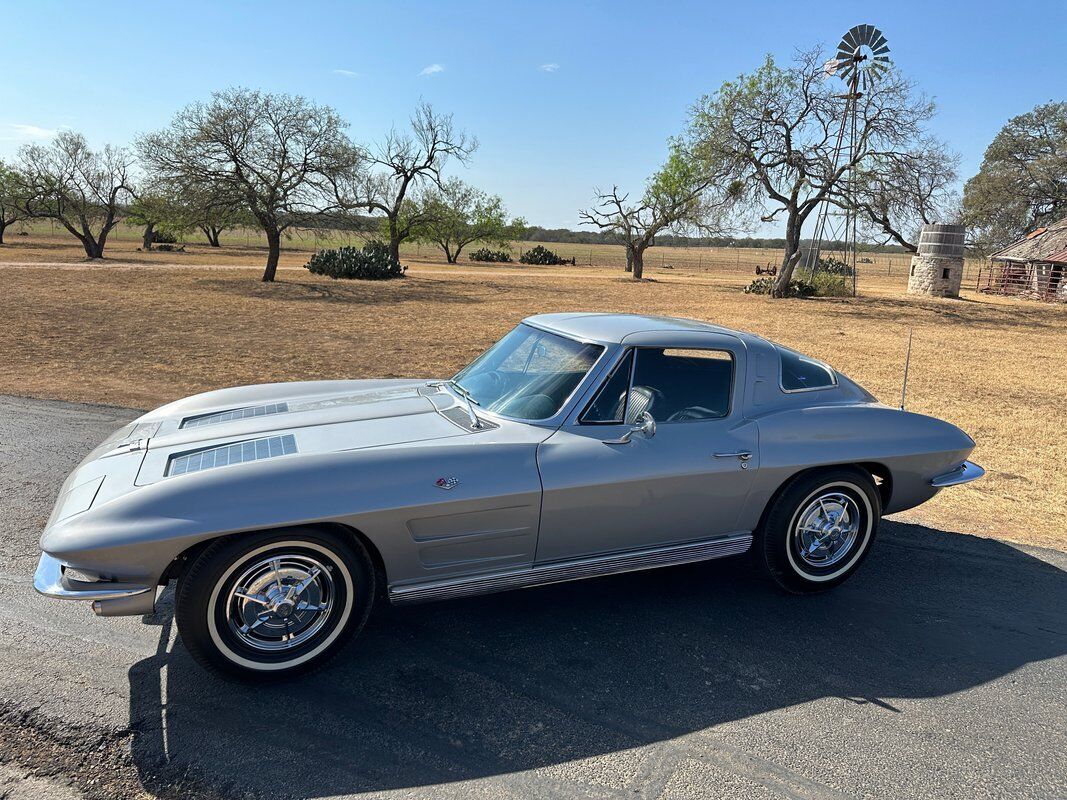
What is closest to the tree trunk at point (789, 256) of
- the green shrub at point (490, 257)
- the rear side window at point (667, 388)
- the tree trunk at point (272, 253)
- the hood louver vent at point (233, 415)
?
the tree trunk at point (272, 253)

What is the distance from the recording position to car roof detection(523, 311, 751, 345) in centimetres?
387

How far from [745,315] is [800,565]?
19643 millimetres

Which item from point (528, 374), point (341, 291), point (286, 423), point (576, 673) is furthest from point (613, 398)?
point (341, 291)

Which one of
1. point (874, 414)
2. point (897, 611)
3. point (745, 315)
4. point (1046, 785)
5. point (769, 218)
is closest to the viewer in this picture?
point (1046, 785)

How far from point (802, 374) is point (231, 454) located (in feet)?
10.5

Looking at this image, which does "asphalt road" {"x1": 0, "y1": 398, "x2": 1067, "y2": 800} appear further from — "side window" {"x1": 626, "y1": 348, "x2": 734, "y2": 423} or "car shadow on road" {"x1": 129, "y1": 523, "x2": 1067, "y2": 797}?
"side window" {"x1": 626, "y1": 348, "x2": 734, "y2": 423}

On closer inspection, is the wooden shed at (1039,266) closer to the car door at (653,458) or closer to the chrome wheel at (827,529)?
the chrome wheel at (827,529)

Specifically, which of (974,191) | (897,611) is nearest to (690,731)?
(897,611)

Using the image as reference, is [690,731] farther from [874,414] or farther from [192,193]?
[192,193]

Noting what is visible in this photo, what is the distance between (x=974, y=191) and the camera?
49562mm

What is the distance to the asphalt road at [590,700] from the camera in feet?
8.19

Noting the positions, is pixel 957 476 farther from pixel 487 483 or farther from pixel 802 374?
pixel 487 483

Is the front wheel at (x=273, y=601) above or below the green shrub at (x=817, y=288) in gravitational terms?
below

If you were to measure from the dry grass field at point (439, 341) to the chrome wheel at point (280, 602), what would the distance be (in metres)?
4.35
